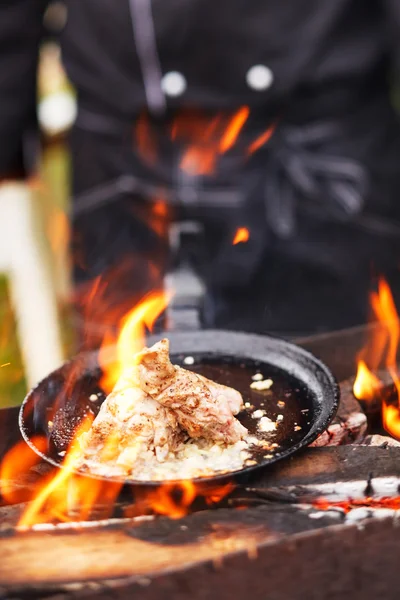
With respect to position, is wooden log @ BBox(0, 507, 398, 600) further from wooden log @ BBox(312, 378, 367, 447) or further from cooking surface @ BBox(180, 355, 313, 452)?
wooden log @ BBox(312, 378, 367, 447)

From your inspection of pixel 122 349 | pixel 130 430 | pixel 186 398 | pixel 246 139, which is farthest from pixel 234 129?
pixel 130 430

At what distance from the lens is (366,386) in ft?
8.76

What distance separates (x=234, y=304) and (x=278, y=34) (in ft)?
5.09

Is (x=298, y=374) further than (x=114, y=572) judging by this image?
Yes

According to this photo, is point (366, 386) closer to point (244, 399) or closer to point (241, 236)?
point (244, 399)

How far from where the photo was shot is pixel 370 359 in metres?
2.89

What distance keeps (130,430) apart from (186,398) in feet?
0.66

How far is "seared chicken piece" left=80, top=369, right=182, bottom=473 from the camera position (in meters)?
2.18

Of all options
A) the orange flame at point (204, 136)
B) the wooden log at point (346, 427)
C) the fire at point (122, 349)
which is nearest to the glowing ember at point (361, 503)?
the wooden log at point (346, 427)

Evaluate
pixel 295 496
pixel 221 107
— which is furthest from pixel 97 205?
pixel 295 496

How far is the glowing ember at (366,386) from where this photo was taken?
2.66 metres

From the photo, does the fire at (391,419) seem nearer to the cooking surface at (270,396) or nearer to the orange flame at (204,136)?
the cooking surface at (270,396)

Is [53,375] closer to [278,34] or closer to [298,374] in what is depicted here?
[298,374]

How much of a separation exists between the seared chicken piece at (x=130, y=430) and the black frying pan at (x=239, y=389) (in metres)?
0.14
